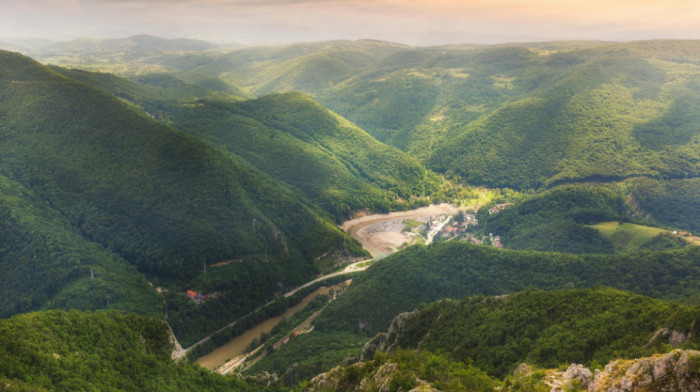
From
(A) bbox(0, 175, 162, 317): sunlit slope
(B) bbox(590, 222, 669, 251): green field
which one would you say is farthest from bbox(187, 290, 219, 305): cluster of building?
(B) bbox(590, 222, 669, 251): green field

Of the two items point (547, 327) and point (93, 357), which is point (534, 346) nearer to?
point (547, 327)

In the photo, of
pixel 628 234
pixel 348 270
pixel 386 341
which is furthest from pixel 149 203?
pixel 628 234

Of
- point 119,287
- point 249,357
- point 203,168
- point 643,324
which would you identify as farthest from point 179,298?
point 643,324

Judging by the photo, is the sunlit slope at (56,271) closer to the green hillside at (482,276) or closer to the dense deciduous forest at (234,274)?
the dense deciduous forest at (234,274)

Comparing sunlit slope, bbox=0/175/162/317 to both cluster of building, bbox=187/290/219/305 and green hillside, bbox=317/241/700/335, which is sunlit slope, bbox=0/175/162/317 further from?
green hillside, bbox=317/241/700/335

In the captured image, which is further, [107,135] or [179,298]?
[107,135]

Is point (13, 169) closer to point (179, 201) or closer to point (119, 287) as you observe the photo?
point (179, 201)
